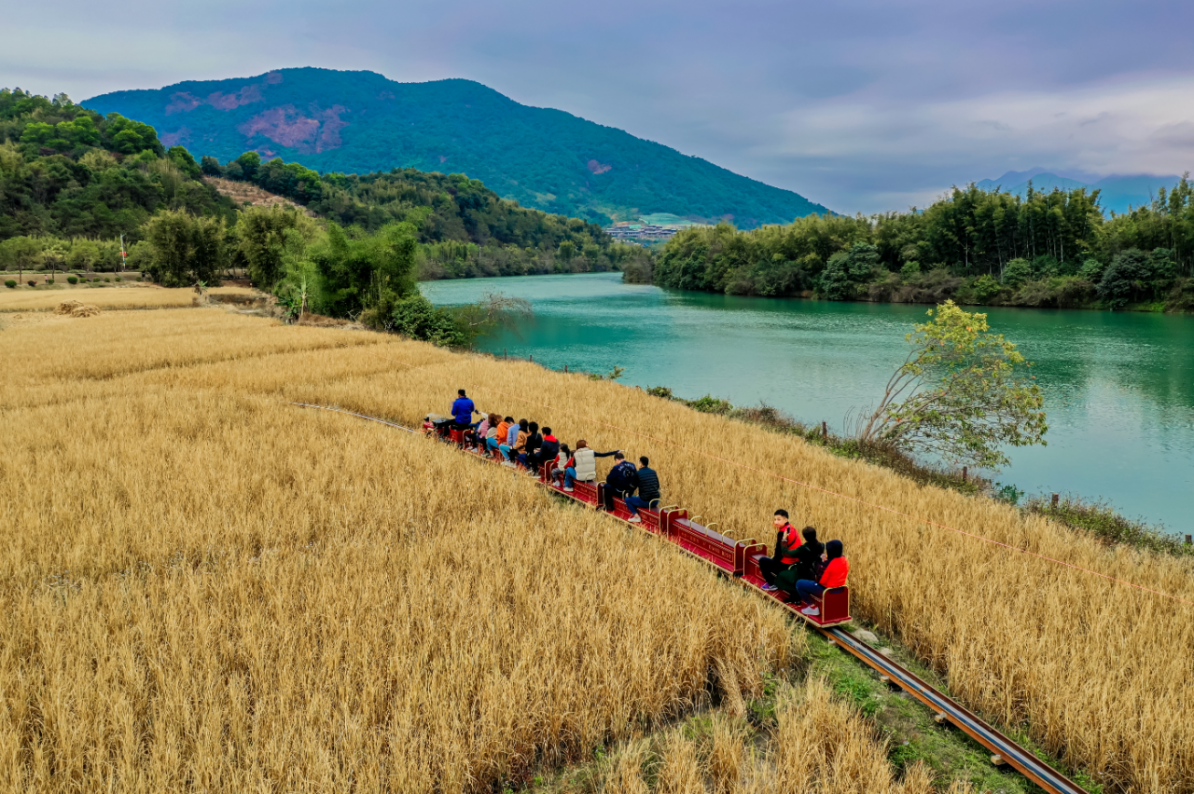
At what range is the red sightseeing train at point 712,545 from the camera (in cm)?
636

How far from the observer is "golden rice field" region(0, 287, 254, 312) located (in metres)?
41.1

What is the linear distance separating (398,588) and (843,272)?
68.1 meters

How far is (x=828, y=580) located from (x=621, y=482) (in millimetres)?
3512

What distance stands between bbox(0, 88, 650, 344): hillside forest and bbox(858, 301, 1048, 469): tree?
23347mm

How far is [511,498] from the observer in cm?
977

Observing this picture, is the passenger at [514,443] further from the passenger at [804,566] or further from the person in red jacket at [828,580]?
the person in red jacket at [828,580]

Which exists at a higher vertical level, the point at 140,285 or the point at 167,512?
the point at 140,285

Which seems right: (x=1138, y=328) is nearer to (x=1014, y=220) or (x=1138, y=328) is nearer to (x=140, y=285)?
(x=1014, y=220)

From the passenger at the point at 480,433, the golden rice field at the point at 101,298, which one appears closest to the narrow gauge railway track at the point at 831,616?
the passenger at the point at 480,433

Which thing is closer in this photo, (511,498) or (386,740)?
(386,740)

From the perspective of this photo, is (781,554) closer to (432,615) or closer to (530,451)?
(432,615)

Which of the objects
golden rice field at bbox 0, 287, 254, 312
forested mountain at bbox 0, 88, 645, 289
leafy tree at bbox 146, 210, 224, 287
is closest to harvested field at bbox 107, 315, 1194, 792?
forested mountain at bbox 0, 88, 645, 289

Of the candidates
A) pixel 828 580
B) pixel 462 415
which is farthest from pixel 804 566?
pixel 462 415

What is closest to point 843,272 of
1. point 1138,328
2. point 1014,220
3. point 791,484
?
point 1014,220
